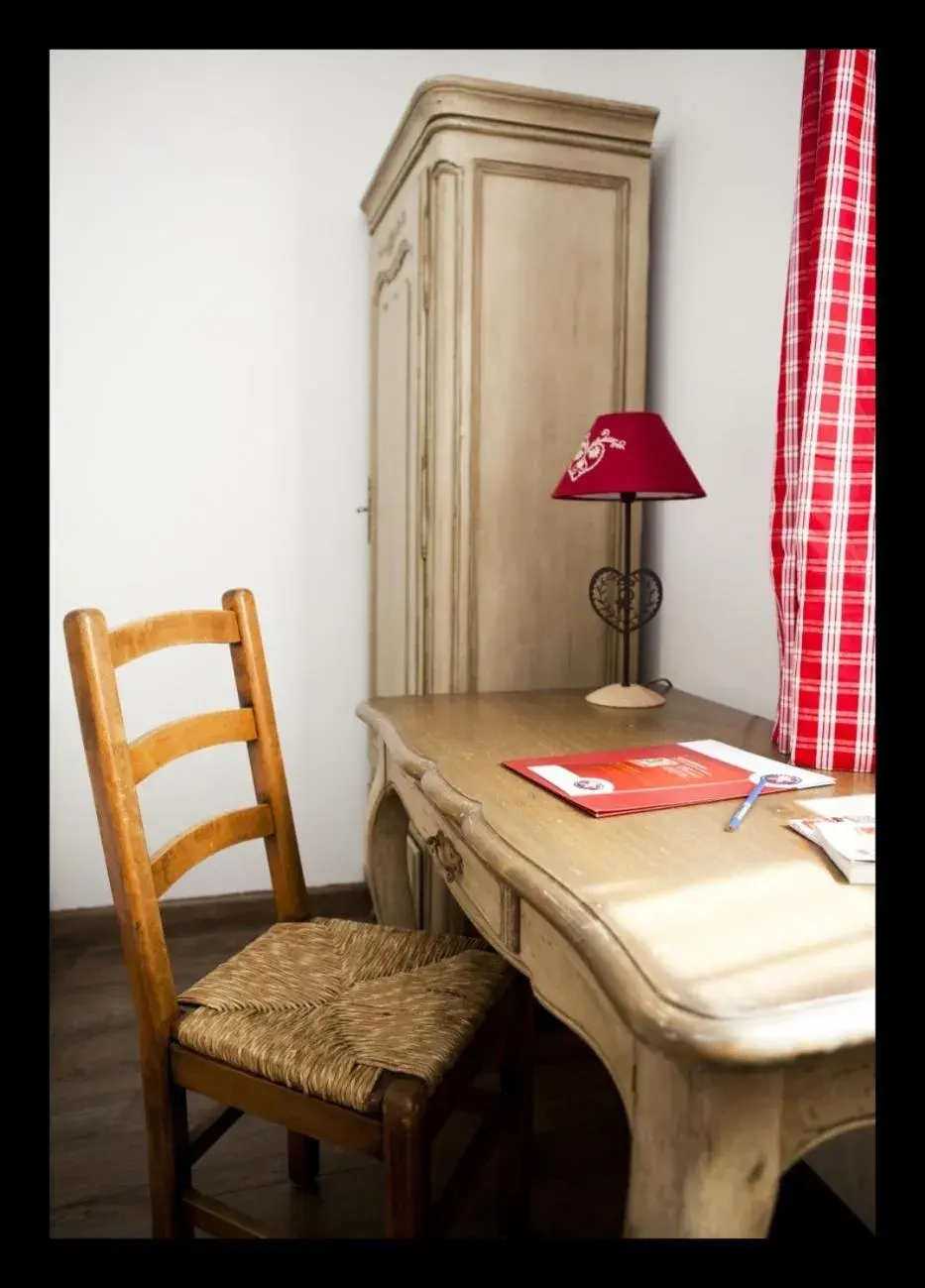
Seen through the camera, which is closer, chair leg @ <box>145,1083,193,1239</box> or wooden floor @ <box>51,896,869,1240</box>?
chair leg @ <box>145,1083,193,1239</box>

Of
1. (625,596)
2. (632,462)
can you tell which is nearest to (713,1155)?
(632,462)

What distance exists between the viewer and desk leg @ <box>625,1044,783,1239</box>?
609 mm

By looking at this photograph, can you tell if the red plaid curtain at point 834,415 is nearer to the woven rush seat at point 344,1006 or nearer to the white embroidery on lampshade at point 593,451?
the white embroidery on lampshade at point 593,451

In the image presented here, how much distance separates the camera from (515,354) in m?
1.90

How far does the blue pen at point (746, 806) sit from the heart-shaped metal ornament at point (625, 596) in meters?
0.70

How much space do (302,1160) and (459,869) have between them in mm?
694

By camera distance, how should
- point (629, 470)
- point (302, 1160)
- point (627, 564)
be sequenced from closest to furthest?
1. point (302, 1160)
2. point (629, 470)
3. point (627, 564)

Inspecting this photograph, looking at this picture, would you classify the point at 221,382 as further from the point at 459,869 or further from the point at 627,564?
the point at 459,869

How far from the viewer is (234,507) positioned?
8.26ft

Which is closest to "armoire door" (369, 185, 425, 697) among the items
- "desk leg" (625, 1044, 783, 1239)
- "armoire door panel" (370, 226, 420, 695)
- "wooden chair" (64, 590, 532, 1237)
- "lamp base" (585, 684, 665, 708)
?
"armoire door panel" (370, 226, 420, 695)

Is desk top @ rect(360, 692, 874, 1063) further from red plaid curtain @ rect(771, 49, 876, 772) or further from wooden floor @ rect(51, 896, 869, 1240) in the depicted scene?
wooden floor @ rect(51, 896, 869, 1240)

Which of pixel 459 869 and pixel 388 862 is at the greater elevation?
pixel 459 869

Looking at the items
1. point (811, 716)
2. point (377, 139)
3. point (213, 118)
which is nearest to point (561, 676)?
point (811, 716)

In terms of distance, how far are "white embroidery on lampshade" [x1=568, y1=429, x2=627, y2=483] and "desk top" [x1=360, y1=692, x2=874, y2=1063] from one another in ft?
1.76
